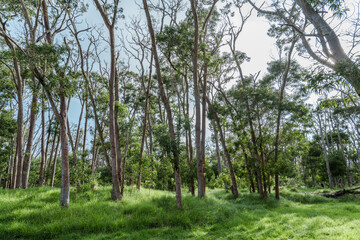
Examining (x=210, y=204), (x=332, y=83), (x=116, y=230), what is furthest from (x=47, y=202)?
(x=332, y=83)

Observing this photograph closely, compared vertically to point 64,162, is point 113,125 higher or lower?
higher

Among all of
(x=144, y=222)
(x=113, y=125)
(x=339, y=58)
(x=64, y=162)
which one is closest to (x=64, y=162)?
(x=64, y=162)

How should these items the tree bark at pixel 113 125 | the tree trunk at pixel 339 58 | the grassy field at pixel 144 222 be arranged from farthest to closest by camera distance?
1. the tree bark at pixel 113 125
2. the grassy field at pixel 144 222
3. the tree trunk at pixel 339 58

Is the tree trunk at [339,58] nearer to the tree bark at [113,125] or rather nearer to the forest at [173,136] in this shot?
the forest at [173,136]

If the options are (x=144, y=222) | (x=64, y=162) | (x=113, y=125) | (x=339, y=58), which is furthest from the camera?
(x=113, y=125)

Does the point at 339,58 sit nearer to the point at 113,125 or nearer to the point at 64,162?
the point at 113,125

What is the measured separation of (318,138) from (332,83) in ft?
102

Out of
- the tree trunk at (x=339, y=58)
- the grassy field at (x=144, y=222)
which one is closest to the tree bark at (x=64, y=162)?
the grassy field at (x=144, y=222)

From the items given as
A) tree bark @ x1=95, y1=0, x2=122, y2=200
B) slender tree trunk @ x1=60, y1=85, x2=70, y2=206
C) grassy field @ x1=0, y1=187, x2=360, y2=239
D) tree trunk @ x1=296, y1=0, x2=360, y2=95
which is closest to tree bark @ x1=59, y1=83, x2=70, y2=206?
slender tree trunk @ x1=60, y1=85, x2=70, y2=206

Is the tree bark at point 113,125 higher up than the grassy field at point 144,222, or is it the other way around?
the tree bark at point 113,125

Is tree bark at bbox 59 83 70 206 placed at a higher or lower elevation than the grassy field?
higher

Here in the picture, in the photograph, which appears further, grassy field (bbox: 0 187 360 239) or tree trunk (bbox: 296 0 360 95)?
grassy field (bbox: 0 187 360 239)

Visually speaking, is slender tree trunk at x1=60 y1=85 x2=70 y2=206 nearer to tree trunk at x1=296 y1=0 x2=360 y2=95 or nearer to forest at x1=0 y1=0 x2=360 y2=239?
forest at x1=0 y1=0 x2=360 y2=239

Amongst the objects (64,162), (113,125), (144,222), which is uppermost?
(113,125)
